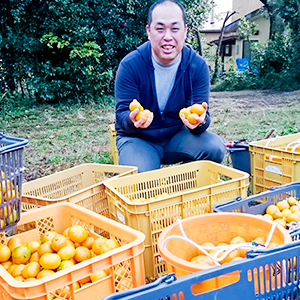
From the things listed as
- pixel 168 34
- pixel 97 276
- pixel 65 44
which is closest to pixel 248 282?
pixel 97 276

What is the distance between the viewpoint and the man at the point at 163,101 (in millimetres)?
2811

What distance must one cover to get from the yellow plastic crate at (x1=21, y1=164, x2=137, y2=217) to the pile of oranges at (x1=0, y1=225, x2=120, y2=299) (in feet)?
1.16

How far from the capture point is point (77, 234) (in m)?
1.76

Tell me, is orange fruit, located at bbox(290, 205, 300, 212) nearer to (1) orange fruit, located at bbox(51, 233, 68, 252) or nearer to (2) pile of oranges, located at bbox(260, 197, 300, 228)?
(2) pile of oranges, located at bbox(260, 197, 300, 228)

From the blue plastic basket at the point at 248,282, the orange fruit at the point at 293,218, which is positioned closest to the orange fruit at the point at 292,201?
the orange fruit at the point at 293,218

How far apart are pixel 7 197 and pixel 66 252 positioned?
0.35 m

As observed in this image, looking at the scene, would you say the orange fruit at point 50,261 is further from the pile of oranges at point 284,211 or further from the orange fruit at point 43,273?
the pile of oranges at point 284,211

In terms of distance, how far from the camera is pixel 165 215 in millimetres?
2012

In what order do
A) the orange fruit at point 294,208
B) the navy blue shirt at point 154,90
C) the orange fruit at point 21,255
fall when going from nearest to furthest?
1. the orange fruit at point 21,255
2. the orange fruit at point 294,208
3. the navy blue shirt at point 154,90

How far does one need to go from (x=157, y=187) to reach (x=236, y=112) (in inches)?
228

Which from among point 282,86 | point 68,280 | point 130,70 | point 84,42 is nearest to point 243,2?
point 282,86

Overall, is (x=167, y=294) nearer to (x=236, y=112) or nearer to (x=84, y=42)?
(x=236, y=112)

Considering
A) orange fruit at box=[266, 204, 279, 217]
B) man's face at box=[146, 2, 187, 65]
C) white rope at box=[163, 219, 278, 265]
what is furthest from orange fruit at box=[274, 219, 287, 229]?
man's face at box=[146, 2, 187, 65]

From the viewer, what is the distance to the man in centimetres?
281
